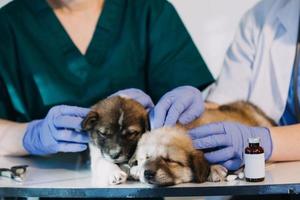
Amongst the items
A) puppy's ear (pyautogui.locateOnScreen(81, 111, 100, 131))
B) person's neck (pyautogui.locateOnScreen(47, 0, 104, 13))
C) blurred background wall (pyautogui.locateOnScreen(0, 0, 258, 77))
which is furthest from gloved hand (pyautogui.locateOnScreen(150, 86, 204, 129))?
blurred background wall (pyautogui.locateOnScreen(0, 0, 258, 77))

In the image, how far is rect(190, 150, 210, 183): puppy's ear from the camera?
0.97 meters

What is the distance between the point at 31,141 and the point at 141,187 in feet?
1.20

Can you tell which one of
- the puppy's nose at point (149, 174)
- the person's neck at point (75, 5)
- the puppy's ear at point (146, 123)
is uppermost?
the person's neck at point (75, 5)

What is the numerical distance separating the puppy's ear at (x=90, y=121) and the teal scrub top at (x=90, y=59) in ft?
0.71

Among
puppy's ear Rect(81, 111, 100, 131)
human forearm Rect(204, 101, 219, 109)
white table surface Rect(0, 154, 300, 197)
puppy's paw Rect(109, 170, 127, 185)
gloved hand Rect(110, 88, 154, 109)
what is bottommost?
white table surface Rect(0, 154, 300, 197)

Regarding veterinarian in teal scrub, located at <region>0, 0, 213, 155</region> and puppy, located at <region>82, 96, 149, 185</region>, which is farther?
veterinarian in teal scrub, located at <region>0, 0, 213, 155</region>

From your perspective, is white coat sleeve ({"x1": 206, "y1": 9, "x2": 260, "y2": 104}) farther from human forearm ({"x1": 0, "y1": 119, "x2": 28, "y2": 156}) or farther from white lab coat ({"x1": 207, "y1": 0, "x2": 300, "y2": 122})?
human forearm ({"x1": 0, "y1": 119, "x2": 28, "y2": 156})

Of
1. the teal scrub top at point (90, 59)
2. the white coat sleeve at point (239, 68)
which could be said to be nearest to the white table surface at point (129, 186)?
the teal scrub top at point (90, 59)

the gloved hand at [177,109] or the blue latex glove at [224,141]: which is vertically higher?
the gloved hand at [177,109]

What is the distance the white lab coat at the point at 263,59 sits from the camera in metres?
1.36

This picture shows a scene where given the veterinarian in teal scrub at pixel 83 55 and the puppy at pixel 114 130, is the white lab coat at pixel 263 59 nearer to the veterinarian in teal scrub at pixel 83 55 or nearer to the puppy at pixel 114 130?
the veterinarian in teal scrub at pixel 83 55

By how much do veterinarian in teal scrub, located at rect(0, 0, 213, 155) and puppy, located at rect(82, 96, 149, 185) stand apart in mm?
209

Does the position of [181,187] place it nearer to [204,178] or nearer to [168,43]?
[204,178]

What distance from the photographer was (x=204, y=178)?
974 mm
